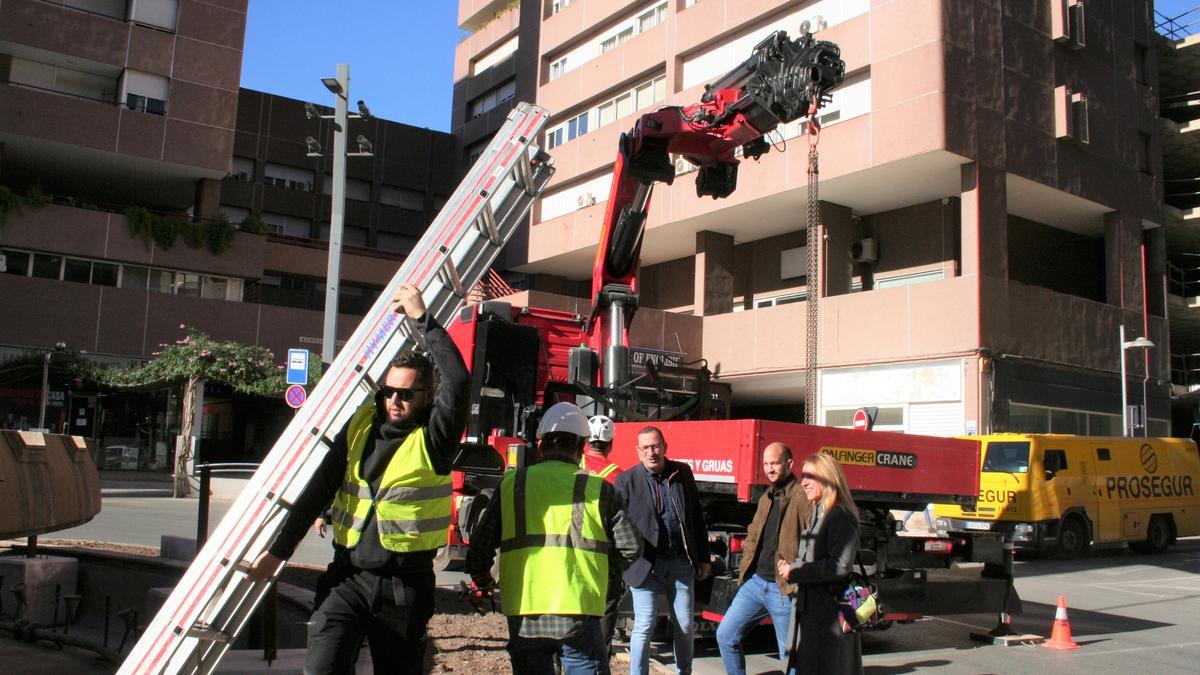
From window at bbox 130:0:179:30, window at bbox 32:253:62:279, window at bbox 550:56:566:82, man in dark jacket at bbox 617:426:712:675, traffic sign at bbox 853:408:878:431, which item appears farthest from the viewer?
window at bbox 550:56:566:82

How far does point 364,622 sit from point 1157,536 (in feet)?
63.7

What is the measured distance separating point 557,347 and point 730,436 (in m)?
4.15

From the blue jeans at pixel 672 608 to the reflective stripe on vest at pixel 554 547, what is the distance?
2.28 metres

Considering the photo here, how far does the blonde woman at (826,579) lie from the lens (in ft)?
17.3

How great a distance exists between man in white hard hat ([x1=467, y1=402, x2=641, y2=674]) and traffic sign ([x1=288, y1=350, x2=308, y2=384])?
1264 centimetres

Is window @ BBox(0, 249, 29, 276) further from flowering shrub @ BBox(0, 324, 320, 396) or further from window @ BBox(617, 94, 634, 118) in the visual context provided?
window @ BBox(617, 94, 634, 118)

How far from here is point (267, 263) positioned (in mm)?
35312

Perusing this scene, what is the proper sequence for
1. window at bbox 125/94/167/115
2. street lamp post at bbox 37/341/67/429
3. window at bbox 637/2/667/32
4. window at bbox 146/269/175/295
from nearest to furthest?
street lamp post at bbox 37/341/67/429 → window at bbox 125/94/167/115 → window at bbox 146/269/175/295 → window at bbox 637/2/667/32

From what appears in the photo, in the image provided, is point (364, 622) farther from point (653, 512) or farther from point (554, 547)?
point (653, 512)

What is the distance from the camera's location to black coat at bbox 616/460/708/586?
20.6 feet

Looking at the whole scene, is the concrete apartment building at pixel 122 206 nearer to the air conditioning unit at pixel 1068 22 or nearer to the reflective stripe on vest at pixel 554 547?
the air conditioning unit at pixel 1068 22

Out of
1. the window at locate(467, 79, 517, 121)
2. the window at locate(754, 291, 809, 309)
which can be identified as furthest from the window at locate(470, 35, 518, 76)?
the window at locate(754, 291, 809, 309)

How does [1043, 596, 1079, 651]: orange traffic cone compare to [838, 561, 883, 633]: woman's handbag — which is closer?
[838, 561, 883, 633]: woman's handbag

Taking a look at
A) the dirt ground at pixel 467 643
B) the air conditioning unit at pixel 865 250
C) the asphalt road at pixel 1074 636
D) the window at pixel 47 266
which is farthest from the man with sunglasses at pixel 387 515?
the window at pixel 47 266
